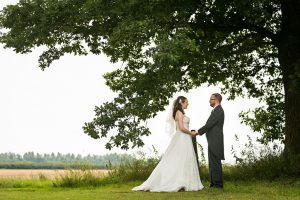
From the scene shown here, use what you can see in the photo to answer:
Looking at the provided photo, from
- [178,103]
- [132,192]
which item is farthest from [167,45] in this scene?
[132,192]

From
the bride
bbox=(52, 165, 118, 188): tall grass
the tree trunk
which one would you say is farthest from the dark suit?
the tree trunk

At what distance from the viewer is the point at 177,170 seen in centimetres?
1345

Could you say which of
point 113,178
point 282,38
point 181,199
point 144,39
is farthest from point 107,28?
point 181,199

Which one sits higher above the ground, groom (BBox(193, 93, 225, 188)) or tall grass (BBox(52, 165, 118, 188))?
groom (BBox(193, 93, 225, 188))

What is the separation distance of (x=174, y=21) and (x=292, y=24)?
17.7 feet

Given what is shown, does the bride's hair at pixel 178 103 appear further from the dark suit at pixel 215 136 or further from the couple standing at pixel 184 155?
the dark suit at pixel 215 136

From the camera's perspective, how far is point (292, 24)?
19.6 m

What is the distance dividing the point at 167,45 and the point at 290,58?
7.65 metres

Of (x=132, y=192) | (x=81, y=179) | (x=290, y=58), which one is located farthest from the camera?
(x=290, y=58)

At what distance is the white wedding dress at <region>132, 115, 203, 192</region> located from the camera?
13344mm

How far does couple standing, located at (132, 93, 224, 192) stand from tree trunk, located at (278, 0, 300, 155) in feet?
20.5

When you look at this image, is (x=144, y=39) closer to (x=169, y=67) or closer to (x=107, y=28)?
(x=169, y=67)

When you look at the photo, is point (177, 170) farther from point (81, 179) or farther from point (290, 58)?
point (290, 58)

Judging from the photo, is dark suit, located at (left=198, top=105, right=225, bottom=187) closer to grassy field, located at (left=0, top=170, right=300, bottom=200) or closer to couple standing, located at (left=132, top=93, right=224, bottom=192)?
couple standing, located at (left=132, top=93, right=224, bottom=192)
